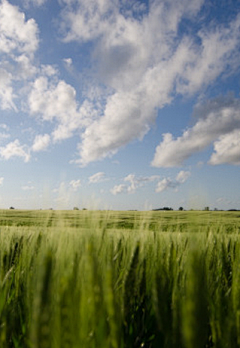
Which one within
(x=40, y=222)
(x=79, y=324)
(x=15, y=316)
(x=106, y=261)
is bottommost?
(x=15, y=316)

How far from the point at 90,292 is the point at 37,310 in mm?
181

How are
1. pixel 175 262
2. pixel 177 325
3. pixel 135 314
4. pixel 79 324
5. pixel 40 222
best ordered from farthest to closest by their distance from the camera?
pixel 40 222 < pixel 175 262 < pixel 135 314 < pixel 177 325 < pixel 79 324

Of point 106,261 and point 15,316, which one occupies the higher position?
point 106,261

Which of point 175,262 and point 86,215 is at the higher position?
point 86,215

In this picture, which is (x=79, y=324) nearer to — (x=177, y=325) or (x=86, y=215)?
(x=177, y=325)

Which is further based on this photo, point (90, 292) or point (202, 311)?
point (90, 292)

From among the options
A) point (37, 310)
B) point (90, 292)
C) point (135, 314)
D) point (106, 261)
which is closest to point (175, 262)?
point (135, 314)

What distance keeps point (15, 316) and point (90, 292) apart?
615 mm

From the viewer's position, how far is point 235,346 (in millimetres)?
889

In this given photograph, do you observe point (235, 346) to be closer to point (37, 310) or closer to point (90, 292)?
point (90, 292)

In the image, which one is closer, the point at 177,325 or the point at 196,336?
the point at 196,336

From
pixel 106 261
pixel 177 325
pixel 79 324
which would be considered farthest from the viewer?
pixel 106 261

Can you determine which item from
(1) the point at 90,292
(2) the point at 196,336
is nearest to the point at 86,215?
(1) the point at 90,292

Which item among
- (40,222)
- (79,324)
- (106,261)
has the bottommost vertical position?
(79,324)
